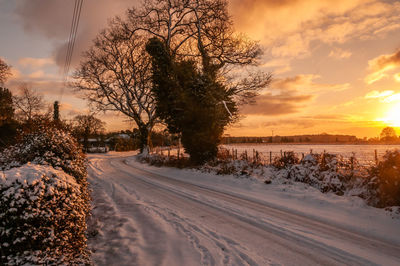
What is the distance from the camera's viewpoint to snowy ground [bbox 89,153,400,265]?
4645 mm

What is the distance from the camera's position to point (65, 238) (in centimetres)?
365

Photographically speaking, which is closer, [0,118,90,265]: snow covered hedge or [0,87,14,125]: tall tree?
[0,118,90,265]: snow covered hedge

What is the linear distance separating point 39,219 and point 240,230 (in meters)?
4.51

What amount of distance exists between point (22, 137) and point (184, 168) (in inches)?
545

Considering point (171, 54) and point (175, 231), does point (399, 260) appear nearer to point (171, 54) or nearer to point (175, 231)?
point (175, 231)

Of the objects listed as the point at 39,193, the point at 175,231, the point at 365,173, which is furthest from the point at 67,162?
the point at 365,173

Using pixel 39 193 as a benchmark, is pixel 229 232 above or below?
below

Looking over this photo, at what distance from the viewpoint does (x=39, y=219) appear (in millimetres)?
3408

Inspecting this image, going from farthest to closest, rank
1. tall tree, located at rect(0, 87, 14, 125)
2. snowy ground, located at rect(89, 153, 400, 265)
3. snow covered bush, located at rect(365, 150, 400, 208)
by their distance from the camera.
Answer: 1. tall tree, located at rect(0, 87, 14, 125)
2. snow covered bush, located at rect(365, 150, 400, 208)
3. snowy ground, located at rect(89, 153, 400, 265)

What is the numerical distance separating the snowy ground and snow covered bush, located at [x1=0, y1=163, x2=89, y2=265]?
3.66 feet

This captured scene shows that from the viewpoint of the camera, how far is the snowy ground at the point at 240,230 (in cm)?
464

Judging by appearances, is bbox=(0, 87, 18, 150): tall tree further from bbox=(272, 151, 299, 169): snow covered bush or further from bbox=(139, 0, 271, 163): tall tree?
bbox=(272, 151, 299, 169): snow covered bush

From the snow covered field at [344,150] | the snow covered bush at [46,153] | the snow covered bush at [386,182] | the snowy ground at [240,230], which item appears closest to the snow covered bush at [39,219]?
the snowy ground at [240,230]

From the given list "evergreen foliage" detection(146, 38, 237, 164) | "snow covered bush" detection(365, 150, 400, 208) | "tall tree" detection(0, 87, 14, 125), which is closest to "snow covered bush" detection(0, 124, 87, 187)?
"snow covered bush" detection(365, 150, 400, 208)
